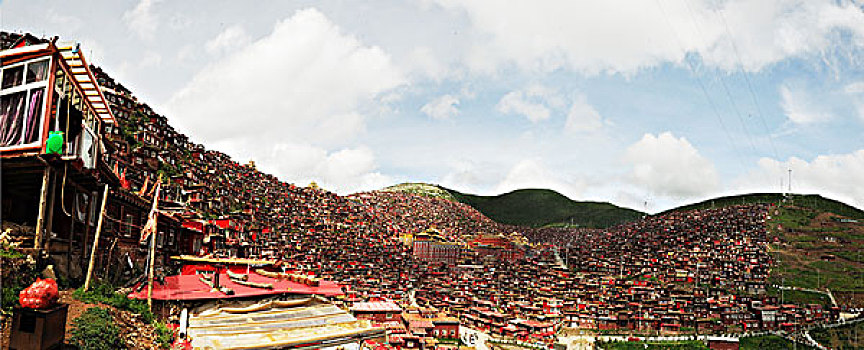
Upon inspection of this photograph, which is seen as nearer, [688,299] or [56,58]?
[56,58]

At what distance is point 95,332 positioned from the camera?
6086mm

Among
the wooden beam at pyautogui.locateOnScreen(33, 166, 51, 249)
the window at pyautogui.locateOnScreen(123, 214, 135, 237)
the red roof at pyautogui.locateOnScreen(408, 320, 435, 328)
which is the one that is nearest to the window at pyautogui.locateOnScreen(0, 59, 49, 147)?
the wooden beam at pyautogui.locateOnScreen(33, 166, 51, 249)

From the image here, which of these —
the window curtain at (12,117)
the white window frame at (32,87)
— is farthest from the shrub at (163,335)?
the window curtain at (12,117)

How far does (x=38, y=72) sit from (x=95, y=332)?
161 inches

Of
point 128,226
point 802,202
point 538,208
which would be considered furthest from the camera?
point 538,208

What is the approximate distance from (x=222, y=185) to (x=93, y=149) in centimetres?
3749

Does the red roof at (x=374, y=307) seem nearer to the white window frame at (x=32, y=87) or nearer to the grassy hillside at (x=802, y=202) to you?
the white window frame at (x=32, y=87)

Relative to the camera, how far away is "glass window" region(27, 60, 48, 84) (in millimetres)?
7109

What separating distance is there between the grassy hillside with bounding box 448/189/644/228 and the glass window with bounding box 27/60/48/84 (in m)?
133

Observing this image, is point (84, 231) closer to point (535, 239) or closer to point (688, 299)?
point (688, 299)

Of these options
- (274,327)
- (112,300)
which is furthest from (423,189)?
(112,300)

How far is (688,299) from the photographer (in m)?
42.0

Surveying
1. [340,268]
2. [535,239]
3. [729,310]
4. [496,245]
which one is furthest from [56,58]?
[535,239]

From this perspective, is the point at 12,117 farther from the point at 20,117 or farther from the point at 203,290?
A: the point at 203,290
